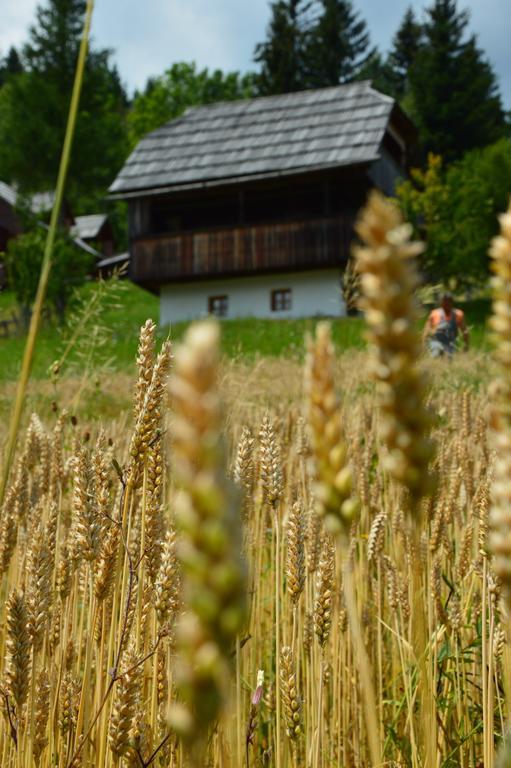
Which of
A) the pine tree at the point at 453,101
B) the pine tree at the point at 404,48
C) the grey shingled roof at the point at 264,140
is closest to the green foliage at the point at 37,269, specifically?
the grey shingled roof at the point at 264,140

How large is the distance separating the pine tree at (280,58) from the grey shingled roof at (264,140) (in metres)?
21.6

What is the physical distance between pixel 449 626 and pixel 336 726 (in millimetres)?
385

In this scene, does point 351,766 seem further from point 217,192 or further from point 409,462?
point 217,192

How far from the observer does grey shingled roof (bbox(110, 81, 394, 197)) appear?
25.3 m

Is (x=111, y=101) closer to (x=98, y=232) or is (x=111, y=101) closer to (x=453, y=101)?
(x=98, y=232)

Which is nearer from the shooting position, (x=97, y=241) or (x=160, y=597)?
(x=160, y=597)

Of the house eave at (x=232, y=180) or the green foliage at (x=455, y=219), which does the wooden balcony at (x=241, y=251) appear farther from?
the green foliage at (x=455, y=219)

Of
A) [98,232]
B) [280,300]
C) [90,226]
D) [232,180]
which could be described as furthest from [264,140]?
[90,226]

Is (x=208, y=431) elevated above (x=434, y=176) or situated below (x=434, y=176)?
below

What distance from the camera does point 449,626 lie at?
197cm

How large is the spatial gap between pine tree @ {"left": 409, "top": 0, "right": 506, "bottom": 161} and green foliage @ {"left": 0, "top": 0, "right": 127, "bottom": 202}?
17269 millimetres

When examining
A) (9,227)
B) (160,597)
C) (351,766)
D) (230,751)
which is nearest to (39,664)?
(230,751)

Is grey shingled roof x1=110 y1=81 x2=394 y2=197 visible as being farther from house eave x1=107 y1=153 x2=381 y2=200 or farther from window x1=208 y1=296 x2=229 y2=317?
window x1=208 y1=296 x2=229 y2=317

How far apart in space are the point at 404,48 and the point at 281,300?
132ft
